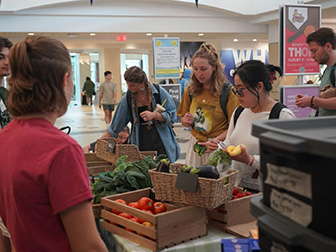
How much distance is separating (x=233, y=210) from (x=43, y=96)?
1.14 metres

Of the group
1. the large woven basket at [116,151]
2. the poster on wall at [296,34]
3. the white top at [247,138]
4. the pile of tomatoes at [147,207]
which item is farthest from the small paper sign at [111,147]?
the poster on wall at [296,34]

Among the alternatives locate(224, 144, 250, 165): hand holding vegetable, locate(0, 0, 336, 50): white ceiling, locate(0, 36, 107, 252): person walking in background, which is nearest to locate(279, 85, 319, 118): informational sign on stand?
locate(224, 144, 250, 165): hand holding vegetable

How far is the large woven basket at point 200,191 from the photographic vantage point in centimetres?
187

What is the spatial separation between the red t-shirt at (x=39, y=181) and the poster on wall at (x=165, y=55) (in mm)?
8686

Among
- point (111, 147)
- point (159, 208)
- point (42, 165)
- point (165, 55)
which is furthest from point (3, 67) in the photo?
point (165, 55)

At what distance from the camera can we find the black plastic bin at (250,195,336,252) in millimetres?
800

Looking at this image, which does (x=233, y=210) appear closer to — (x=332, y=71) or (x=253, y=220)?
(x=253, y=220)

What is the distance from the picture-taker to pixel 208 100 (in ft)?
11.0

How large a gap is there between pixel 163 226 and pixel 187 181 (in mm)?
231

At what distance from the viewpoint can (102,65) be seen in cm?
2392

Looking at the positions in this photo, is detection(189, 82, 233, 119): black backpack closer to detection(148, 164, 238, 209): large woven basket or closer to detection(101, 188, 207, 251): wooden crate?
detection(148, 164, 238, 209): large woven basket

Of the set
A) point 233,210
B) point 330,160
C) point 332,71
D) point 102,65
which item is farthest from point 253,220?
point 102,65

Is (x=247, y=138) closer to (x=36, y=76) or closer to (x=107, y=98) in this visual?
(x=36, y=76)

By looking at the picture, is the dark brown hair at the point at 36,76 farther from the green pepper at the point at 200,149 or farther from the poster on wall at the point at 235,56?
the poster on wall at the point at 235,56
